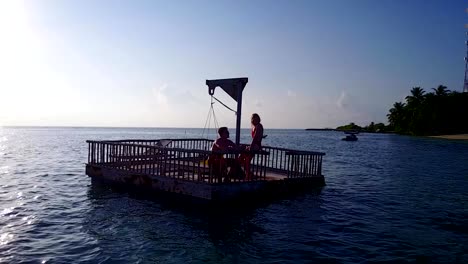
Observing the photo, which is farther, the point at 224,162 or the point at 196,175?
the point at 196,175

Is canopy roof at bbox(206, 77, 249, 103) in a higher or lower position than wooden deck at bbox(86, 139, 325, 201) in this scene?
higher

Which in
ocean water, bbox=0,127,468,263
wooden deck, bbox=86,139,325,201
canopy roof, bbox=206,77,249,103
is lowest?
ocean water, bbox=0,127,468,263

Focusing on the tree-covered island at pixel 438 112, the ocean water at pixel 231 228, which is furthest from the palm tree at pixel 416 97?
the ocean water at pixel 231 228

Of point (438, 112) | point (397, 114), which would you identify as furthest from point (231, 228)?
point (397, 114)

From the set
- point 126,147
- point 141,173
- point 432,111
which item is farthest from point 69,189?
point 432,111

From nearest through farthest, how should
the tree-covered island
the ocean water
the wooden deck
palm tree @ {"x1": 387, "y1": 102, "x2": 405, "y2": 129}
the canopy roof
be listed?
the ocean water
the wooden deck
the canopy roof
the tree-covered island
palm tree @ {"x1": 387, "y1": 102, "x2": 405, "y2": 129}

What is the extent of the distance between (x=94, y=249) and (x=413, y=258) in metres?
7.39

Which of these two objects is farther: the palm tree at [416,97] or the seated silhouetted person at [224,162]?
the palm tree at [416,97]

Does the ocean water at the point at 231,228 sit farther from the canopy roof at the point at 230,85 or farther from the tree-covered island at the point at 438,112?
the tree-covered island at the point at 438,112

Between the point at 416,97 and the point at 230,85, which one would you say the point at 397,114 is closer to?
the point at 416,97

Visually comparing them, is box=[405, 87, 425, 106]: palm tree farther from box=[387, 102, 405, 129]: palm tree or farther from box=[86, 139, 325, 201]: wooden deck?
box=[86, 139, 325, 201]: wooden deck

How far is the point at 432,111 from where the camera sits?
103 m

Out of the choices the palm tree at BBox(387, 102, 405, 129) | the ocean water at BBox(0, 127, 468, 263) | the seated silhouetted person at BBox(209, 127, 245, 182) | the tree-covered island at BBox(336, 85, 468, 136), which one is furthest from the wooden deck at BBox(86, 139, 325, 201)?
the palm tree at BBox(387, 102, 405, 129)

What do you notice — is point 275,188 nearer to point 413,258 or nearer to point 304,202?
point 304,202
